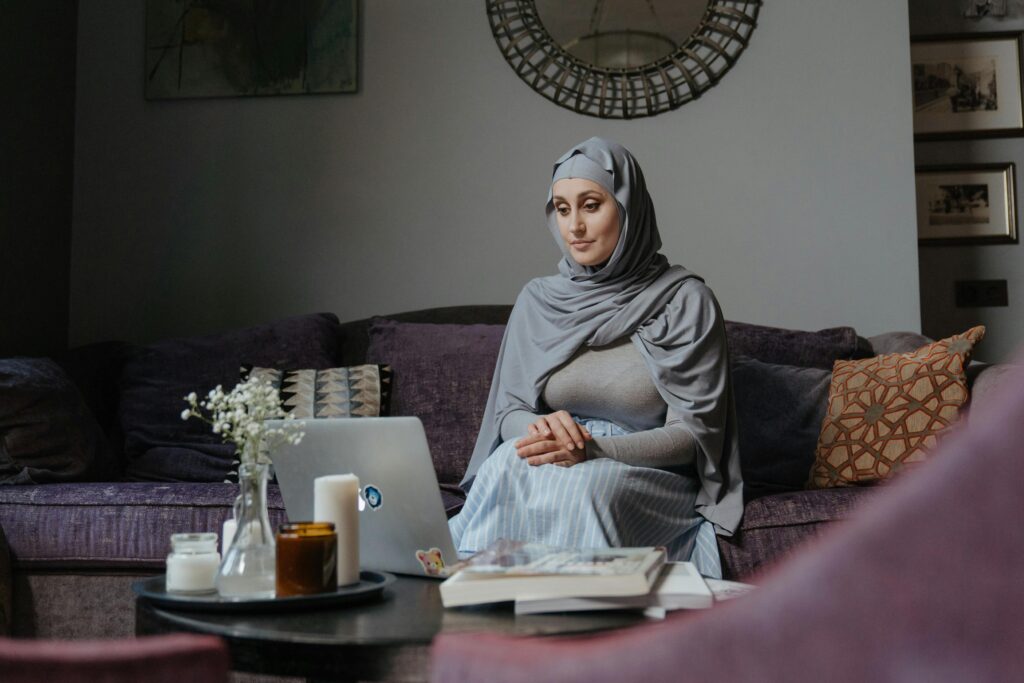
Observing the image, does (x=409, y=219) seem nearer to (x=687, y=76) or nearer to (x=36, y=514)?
(x=687, y=76)

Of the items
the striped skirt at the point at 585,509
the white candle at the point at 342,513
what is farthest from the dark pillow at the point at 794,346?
the white candle at the point at 342,513

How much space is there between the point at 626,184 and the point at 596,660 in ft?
5.69

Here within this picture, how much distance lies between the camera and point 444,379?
8.77 feet

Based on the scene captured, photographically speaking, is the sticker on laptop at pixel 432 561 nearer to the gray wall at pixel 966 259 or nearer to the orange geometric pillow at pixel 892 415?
the orange geometric pillow at pixel 892 415

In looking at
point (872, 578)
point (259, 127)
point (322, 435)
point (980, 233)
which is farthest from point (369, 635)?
point (980, 233)

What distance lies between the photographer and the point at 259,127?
3.38 metres

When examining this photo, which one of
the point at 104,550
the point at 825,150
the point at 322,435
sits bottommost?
the point at 104,550

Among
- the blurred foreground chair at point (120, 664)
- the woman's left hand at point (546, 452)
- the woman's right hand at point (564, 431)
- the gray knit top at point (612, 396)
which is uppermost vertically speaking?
the gray knit top at point (612, 396)

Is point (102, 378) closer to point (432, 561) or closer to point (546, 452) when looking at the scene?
point (546, 452)

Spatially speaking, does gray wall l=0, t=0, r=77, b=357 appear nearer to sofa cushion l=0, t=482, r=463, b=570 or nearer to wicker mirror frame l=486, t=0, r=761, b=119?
sofa cushion l=0, t=482, r=463, b=570

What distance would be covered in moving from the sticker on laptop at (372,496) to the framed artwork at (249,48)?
2257 mm

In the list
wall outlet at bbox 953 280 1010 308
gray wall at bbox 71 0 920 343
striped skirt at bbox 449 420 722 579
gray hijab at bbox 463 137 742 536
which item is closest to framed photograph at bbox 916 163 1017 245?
wall outlet at bbox 953 280 1010 308

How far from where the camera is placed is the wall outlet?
3.48 metres

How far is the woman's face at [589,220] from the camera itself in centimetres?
220
